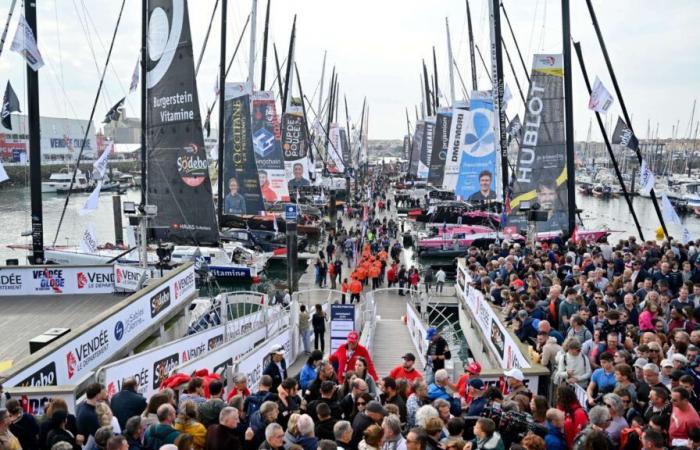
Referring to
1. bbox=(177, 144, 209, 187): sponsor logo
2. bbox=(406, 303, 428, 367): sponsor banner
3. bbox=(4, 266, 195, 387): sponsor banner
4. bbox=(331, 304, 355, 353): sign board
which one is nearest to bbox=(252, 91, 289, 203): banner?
bbox=(177, 144, 209, 187): sponsor logo

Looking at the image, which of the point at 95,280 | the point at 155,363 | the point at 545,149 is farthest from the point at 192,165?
the point at 545,149

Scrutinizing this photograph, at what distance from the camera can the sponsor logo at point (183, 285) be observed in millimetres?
15648

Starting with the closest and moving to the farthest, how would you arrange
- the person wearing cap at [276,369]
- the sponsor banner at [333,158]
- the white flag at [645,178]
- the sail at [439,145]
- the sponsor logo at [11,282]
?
the person wearing cap at [276,369], the sponsor logo at [11,282], the white flag at [645,178], the sail at [439,145], the sponsor banner at [333,158]

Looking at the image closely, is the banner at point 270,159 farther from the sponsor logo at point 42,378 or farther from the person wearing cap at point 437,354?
the person wearing cap at point 437,354

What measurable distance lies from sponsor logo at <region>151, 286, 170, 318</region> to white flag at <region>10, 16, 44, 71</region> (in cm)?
670

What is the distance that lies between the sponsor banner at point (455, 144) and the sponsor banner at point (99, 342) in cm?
2029

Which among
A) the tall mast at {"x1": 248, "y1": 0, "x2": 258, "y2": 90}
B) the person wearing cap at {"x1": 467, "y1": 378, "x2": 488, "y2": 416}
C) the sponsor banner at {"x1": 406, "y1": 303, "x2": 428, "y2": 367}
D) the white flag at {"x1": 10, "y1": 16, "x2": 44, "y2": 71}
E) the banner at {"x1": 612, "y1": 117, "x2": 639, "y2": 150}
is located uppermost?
the tall mast at {"x1": 248, "y1": 0, "x2": 258, "y2": 90}

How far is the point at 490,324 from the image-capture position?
13.2 m

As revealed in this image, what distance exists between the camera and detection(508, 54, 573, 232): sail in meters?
19.8

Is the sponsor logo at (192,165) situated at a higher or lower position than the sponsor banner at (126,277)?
higher

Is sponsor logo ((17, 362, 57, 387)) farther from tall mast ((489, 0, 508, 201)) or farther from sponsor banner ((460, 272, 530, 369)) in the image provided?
tall mast ((489, 0, 508, 201))

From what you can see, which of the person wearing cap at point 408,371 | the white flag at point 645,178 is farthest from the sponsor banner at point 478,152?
the person wearing cap at point 408,371

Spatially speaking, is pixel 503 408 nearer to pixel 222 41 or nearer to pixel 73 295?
pixel 73 295

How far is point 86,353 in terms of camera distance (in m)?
10.3
